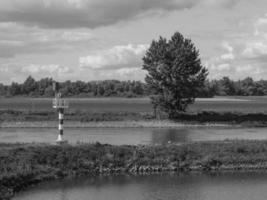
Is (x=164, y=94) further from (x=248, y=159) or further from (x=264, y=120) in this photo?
(x=248, y=159)

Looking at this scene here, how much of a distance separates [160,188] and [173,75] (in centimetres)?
5302

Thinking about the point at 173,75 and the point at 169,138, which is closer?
the point at 169,138

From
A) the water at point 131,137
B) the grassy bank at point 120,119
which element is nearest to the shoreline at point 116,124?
the grassy bank at point 120,119

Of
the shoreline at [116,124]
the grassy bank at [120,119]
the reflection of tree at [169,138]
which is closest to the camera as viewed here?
the reflection of tree at [169,138]

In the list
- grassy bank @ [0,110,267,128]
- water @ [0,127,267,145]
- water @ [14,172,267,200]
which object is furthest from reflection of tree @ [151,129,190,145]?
grassy bank @ [0,110,267,128]

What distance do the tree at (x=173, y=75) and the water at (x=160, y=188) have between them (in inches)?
1882

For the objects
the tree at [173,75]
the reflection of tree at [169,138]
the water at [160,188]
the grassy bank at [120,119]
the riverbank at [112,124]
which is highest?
the tree at [173,75]

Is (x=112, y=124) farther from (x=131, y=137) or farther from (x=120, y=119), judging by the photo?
(x=131, y=137)

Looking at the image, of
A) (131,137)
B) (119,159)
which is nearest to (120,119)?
(131,137)

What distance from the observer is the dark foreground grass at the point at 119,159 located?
121ft

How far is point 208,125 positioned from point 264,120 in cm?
1057

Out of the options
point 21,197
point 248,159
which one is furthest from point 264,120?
point 21,197

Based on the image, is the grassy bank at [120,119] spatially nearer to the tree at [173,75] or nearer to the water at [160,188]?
the tree at [173,75]

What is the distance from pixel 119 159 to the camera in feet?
128
